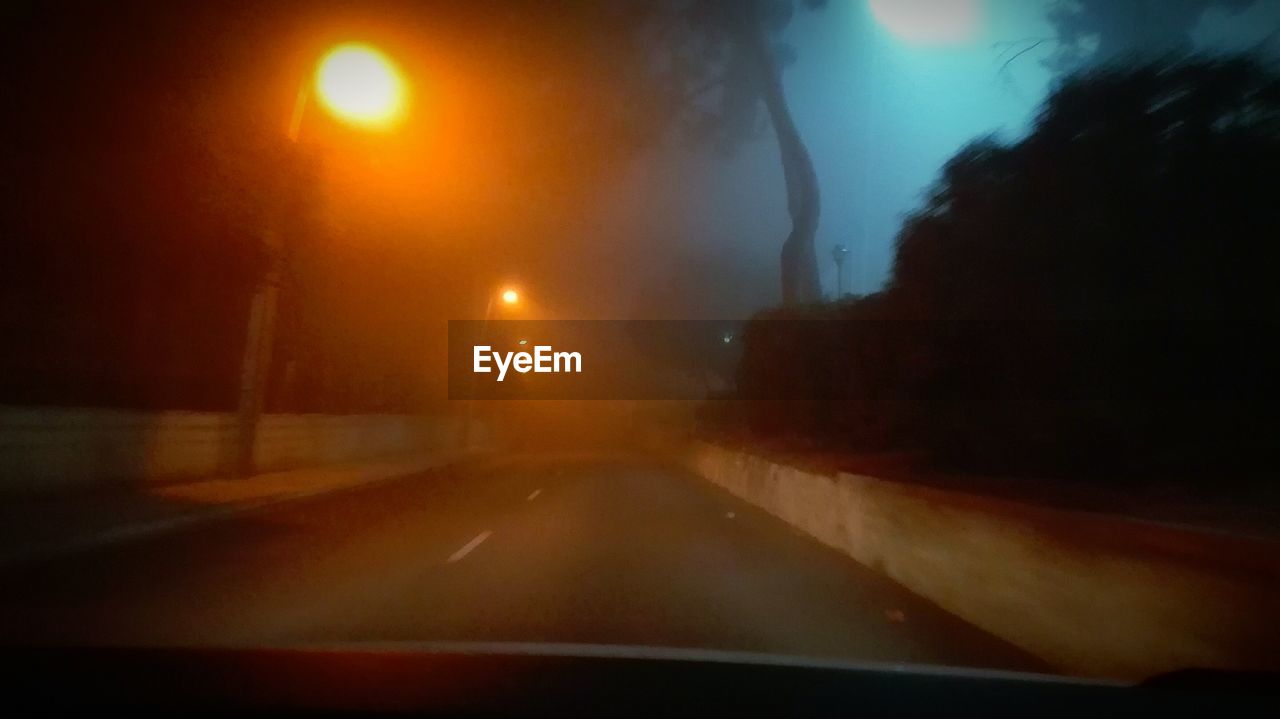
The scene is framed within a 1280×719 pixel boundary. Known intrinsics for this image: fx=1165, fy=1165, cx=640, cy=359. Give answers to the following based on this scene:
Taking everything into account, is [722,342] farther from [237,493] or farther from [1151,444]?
[1151,444]

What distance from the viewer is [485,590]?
11586 mm

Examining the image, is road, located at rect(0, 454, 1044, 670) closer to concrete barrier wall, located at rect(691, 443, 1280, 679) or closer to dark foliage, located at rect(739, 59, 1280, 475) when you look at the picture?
concrete barrier wall, located at rect(691, 443, 1280, 679)

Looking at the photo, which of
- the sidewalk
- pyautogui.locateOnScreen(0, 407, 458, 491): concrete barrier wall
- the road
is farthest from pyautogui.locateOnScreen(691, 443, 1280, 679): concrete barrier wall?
pyautogui.locateOnScreen(0, 407, 458, 491): concrete barrier wall

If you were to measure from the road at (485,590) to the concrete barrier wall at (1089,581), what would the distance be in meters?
0.35

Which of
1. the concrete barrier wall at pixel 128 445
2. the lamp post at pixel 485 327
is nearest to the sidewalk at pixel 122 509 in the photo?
the concrete barrier wall at pixel 128 445

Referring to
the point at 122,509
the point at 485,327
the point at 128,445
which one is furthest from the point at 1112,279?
the point at 485,327

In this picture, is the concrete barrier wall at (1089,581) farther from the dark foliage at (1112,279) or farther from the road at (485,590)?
the dark foliage at (1112,279)

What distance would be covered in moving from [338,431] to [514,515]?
2138 cm

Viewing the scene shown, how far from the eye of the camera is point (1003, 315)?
619 inches

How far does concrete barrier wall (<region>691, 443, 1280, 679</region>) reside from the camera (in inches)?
278

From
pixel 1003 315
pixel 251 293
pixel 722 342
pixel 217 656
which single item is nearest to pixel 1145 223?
pixel 1003 315

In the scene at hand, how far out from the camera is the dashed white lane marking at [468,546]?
14459 millimetres

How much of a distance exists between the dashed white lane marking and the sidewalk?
15.1 ft

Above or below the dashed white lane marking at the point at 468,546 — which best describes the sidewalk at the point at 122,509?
above
